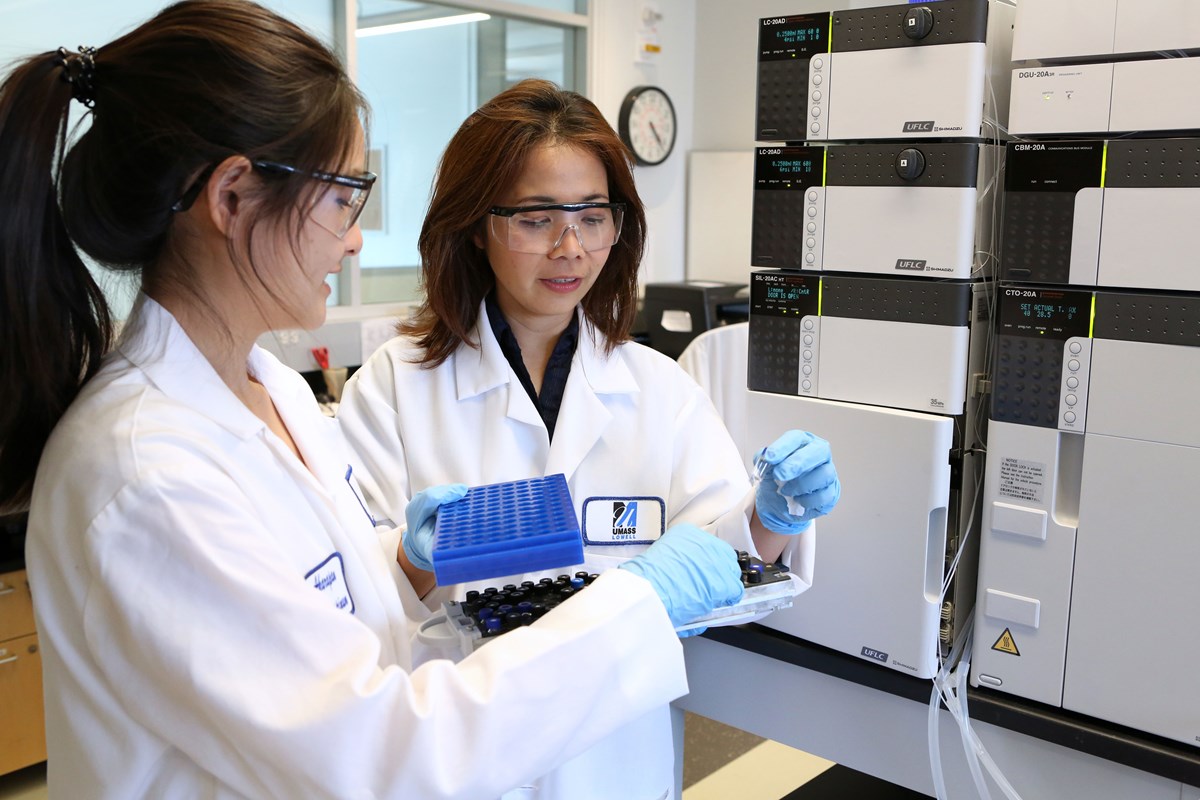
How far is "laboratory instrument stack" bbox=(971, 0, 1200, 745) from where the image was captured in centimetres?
112

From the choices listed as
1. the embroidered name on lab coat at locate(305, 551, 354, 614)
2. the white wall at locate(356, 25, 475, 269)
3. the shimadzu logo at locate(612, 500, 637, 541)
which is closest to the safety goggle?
the embroidered name on lab coat at locate(305, 551, 354, 614)

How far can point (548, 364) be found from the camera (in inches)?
58.9

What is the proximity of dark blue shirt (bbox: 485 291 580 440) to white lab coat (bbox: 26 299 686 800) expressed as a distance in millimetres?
623

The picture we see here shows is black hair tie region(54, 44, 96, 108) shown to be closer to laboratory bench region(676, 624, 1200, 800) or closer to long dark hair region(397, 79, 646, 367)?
long dark hair region(397, 79, 646, 367)

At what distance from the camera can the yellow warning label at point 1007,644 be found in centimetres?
129

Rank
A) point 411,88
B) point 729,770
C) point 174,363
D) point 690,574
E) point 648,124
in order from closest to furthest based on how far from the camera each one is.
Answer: point 174,363 < point 690,574 < point 729,770 < point 411,88 < point 648,124

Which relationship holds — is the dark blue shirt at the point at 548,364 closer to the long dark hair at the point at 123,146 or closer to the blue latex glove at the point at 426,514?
the blue latex glove at the point at 426,514

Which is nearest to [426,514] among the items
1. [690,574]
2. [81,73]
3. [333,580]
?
[333,580]

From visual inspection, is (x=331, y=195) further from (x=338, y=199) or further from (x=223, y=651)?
(x=223, y=651)

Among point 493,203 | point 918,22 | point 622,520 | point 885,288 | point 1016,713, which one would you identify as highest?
point 918,22

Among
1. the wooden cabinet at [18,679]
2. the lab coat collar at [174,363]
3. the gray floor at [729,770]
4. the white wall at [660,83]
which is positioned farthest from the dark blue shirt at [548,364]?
the white wall at [660,83]

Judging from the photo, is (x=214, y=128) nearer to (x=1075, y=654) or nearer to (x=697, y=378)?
(x=1075, y=654)

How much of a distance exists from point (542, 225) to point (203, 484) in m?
0.73

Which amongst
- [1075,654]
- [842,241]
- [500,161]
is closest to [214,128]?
[500,161]
